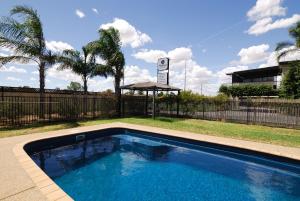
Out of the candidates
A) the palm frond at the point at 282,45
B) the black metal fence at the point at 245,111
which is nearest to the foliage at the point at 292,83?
the palm frond at the point at 282,45

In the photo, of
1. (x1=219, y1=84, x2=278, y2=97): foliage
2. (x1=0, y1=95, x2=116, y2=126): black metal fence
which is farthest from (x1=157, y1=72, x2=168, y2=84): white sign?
(x1=219, y1=84, x2=278, y2=97): foliage

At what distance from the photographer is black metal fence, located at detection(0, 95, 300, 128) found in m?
11.2

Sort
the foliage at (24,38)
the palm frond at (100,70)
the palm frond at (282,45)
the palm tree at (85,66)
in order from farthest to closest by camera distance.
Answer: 1. the palm frond at (282,45)
2. the palm frond at (100,70)
3. the palm tree at (85,66)
4. the foliage at (24,38)

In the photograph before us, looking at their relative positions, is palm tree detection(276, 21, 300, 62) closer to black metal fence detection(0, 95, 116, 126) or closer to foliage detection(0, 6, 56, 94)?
black metal fence detection(0, 95, 116, 126)

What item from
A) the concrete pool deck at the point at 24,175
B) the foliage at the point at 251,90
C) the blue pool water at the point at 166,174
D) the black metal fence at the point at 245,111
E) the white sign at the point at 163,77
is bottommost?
the blue pool water at the point at 166,174

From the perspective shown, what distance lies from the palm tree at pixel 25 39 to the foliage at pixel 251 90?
103 ft

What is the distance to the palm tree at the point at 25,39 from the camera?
34.8 feet

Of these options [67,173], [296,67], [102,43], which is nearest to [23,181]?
[67,173]

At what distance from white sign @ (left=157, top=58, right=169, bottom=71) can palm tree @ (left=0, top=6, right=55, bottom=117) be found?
11398mm

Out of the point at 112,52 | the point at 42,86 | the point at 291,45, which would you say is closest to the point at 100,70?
the point at 112,52

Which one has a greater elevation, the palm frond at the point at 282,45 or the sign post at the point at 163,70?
the palm frond at the point at 282,45

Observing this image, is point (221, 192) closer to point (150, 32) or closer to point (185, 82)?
point (150, 32)

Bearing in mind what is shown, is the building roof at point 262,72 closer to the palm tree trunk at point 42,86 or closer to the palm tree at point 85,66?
the palm tree at point 85,66

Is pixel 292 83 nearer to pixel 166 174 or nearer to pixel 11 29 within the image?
pixel 166 174
